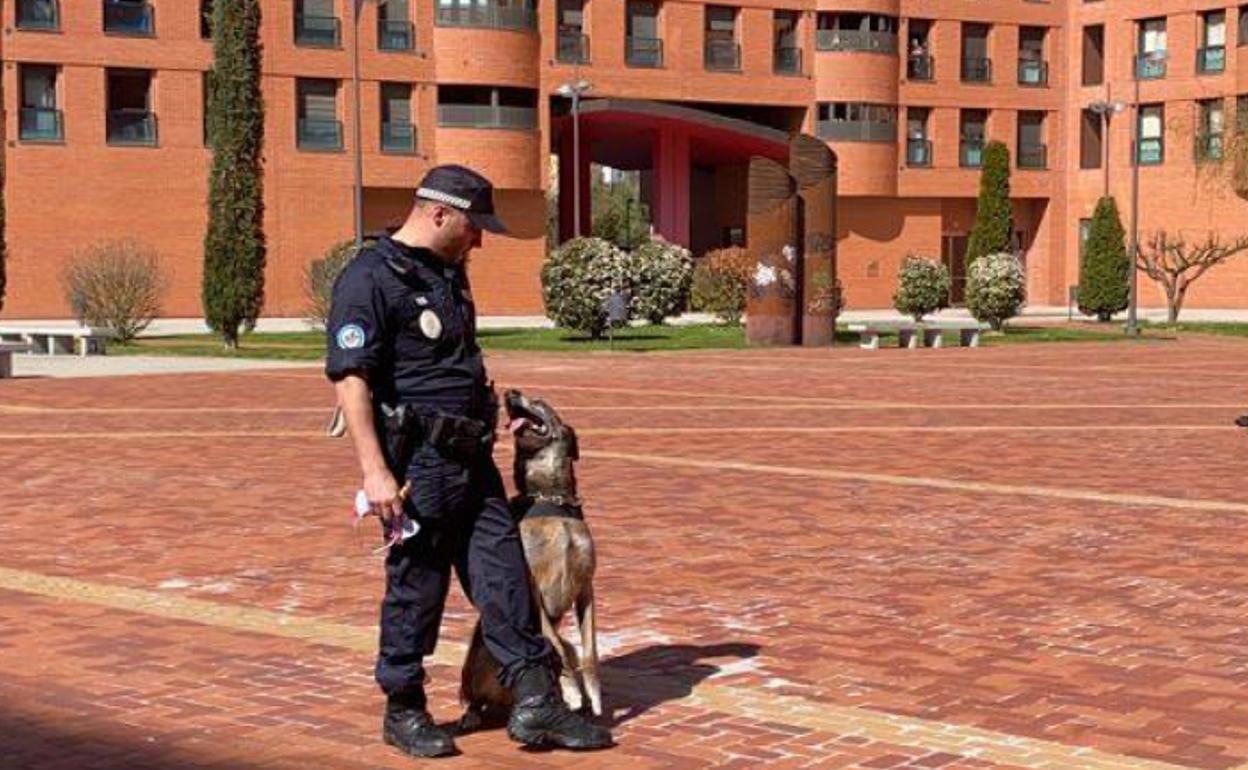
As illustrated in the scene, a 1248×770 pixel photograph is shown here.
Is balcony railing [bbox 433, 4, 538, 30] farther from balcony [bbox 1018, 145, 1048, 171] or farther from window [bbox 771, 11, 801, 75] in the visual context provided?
balcony [bbox 1018, 145, 1048, 171]

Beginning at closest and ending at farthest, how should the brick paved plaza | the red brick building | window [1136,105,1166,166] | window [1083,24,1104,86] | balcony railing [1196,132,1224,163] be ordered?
1. the brick paved plaza
2. the red brick building
3. balcony railing [1196,132,1224,163]
4. window [1136,105,1166,166]
5. window [1083,24,1104,86]

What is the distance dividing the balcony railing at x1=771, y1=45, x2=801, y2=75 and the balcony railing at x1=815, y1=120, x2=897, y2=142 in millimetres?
1866

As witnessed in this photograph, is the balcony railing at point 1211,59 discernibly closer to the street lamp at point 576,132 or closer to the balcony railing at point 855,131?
the balcony railing at point 855,131

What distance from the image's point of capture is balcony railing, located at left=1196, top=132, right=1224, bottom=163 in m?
53.7

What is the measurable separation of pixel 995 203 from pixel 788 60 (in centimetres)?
1201

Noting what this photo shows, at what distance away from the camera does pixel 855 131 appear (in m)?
A: 56.7

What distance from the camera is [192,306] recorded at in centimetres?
4850

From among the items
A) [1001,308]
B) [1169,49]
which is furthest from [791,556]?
[1169,49]

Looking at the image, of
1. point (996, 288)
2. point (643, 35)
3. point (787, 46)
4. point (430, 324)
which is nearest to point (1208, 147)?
point (787, 46)

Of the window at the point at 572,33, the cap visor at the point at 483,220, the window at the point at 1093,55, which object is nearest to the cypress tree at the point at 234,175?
the window at the point at 572,33

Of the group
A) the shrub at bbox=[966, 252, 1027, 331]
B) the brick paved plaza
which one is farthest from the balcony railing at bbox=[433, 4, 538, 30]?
the brick paved plaza

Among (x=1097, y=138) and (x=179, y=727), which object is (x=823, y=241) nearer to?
(x=179, y=727)

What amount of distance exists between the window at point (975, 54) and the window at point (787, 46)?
6.73m

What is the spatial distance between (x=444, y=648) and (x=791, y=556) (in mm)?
2623
